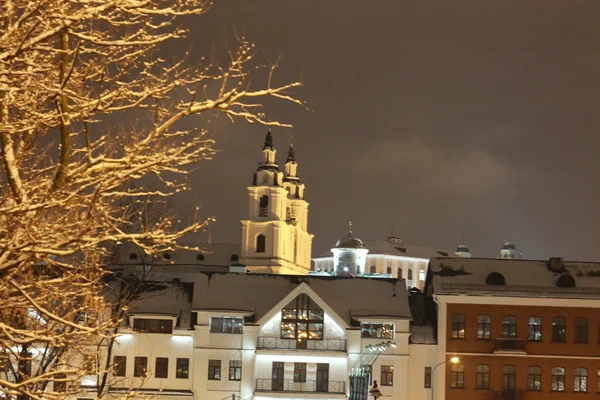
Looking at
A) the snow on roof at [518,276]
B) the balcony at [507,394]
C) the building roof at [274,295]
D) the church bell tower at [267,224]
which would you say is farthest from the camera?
the church bell tower at [267,224]

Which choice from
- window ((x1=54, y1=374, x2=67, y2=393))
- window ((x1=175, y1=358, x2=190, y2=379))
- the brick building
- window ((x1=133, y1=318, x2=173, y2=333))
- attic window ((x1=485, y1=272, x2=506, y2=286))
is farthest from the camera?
attic window ((x1=485, y1=272, x2=506, y2=286))

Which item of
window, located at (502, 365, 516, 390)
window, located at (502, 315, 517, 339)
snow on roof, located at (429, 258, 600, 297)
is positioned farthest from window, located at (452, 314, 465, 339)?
window, located at (502, 365, 516, 390)

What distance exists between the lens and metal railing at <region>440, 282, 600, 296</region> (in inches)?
2432

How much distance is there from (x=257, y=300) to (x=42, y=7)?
51828 mm

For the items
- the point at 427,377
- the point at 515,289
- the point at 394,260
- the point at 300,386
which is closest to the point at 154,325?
the point at 300,386

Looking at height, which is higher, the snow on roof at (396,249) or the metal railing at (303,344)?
the snow on roof at (396,249)

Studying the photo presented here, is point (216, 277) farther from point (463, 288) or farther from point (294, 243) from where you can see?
point (294, 243)

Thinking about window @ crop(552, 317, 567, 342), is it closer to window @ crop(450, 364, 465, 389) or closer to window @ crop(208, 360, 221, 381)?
window @ crop(450, 364, 465, 389)

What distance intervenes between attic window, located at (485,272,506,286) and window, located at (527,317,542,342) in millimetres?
2826

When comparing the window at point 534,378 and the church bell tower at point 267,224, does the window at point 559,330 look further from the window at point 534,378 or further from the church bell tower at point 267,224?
the church bell tower at point 267,224

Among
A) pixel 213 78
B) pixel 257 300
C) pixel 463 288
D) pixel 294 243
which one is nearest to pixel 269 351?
pixel 257 300

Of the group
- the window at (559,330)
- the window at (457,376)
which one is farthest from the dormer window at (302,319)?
the window at (559,330)

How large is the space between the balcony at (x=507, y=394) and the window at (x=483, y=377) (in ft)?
2.23

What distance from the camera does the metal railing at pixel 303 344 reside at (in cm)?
6181
